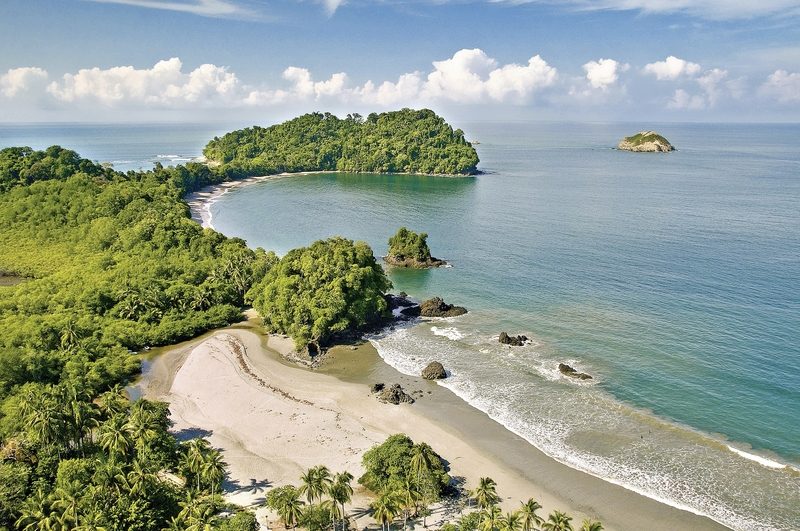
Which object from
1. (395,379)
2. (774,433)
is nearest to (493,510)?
(395,379)

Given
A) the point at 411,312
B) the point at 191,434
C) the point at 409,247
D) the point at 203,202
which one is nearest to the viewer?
the point at 191,434

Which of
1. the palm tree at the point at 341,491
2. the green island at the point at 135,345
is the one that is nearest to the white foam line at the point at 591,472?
the green island at the point at 135,345

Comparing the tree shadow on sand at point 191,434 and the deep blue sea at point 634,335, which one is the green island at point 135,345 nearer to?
the tree shadow on sand at point 191,434

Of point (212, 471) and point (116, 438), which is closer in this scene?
point (212, 471)

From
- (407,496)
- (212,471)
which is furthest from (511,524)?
(212,471)

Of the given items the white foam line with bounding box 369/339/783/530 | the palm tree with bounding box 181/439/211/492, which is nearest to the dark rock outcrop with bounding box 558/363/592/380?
the white foam line with bounding box 369/339/783/530

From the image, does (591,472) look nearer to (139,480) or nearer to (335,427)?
(335,427)

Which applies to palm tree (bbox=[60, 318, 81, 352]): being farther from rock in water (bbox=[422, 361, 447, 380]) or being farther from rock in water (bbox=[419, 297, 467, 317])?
rock in water (bbox=[419, 297, 467, 317])
